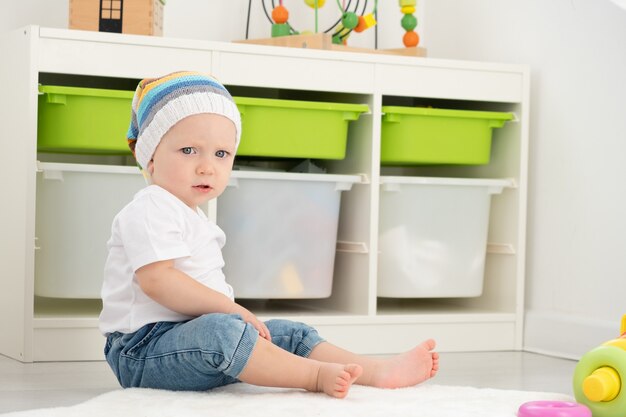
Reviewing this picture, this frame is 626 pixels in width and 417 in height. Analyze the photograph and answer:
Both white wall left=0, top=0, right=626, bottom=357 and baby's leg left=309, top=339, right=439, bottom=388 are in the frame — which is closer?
baby's leg left=309, top=339, right=439, bottom=388

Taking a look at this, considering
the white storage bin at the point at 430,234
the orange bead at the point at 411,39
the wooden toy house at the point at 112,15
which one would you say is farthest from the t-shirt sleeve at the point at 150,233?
the orange bead at the point at 411,39

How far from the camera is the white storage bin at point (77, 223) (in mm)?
2117

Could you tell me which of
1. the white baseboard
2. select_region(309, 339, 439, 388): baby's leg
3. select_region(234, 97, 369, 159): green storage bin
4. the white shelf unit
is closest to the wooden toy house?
the white shelf unit

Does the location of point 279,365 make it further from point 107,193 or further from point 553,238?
point 553,238

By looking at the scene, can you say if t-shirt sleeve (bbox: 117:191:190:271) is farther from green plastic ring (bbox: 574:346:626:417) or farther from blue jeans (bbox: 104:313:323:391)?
green plastic ring (bbox: 574:346:626:417)

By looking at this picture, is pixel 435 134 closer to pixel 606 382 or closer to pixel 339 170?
pixel 339 170

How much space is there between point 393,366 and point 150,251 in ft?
1.40

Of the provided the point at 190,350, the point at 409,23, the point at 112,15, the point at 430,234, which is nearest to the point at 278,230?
the point at 430,234

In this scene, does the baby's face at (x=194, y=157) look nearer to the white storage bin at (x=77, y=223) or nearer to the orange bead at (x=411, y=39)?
the white storage bin at (x=77, y=223)

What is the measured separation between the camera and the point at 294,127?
7.41 feet

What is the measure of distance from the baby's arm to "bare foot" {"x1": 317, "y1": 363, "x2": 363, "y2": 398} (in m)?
0.11

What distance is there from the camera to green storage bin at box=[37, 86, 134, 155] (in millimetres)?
2088

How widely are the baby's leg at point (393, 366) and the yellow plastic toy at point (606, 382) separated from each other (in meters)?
0.26

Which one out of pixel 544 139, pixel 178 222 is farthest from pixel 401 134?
pixel 178 222
